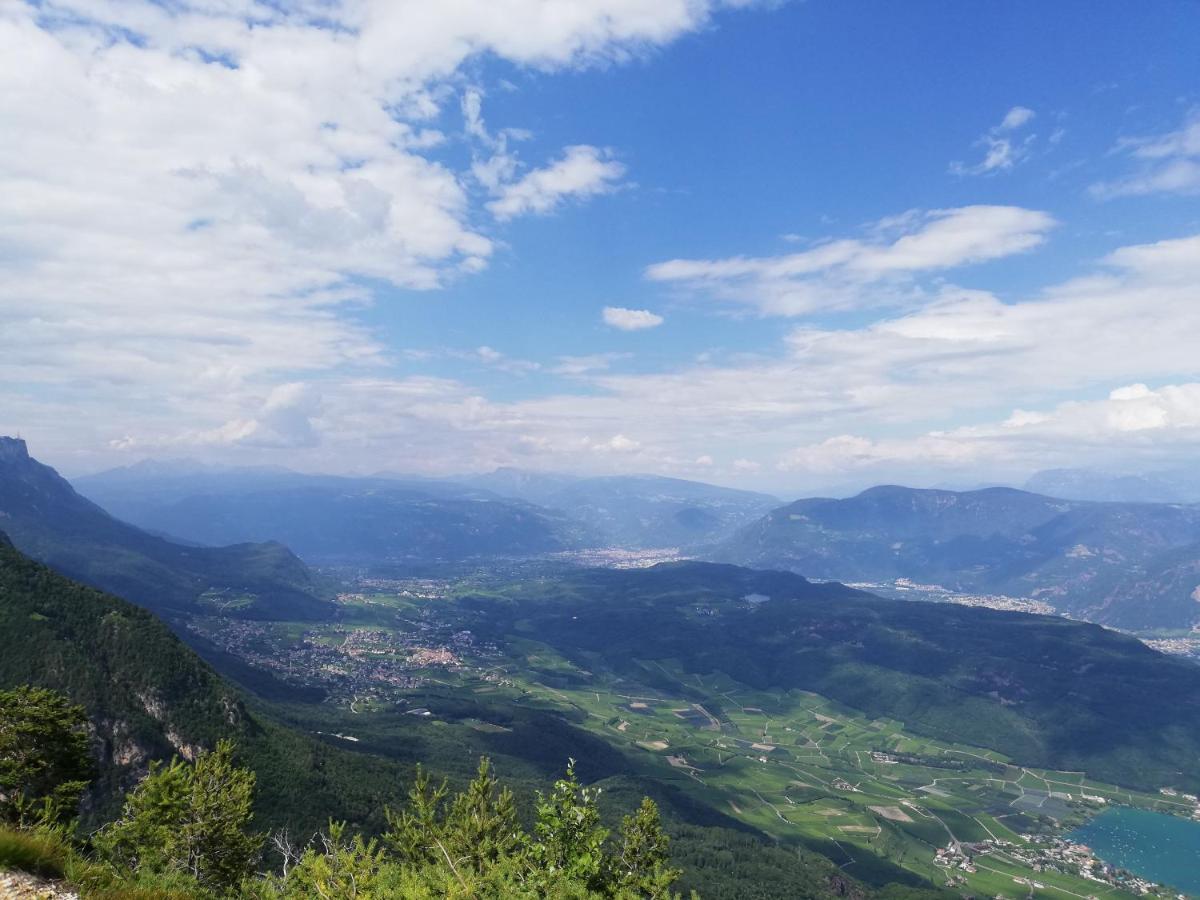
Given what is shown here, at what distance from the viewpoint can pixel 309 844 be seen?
44531 millimetres

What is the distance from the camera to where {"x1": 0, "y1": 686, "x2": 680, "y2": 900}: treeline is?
2931 cm

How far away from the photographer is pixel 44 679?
14275cm

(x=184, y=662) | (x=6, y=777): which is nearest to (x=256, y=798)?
(x=184, y=662)

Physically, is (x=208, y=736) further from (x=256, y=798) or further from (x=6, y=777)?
(x=6, y=777)

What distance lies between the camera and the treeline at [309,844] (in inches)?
1154

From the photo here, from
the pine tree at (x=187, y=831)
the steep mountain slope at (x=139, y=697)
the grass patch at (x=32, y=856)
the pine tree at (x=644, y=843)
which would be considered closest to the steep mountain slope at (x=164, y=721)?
the steep mountain slope at (x=139, y=697)

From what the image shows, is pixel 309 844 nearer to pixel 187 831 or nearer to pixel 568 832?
pixel 187 831

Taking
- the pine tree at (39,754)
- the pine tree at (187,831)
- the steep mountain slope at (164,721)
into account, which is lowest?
the steep mountain slope at (164,721)

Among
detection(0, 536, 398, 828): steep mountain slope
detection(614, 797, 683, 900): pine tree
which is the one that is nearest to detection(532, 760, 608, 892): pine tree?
detection(614, 797, 683, 900): pine tree

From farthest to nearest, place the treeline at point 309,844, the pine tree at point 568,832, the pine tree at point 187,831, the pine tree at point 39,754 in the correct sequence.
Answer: the pine tree at point 39,754 → the pine tree at point 187,831 → the treeline at point 309,844 → the pine tree at point 568,832

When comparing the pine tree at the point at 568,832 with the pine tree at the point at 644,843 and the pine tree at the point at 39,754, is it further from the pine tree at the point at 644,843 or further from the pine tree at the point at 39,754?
the pine tree at the point at 39,754

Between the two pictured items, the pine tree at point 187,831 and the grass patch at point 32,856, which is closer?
the grass patch at point 32,856

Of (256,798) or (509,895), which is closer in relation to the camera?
(509,895)

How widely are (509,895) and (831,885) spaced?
196 meters
